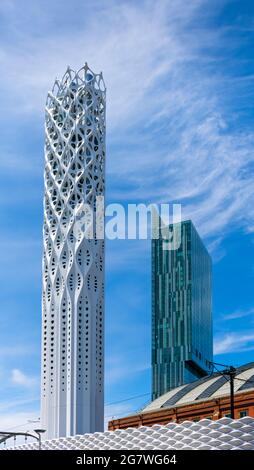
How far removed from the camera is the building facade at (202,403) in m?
107

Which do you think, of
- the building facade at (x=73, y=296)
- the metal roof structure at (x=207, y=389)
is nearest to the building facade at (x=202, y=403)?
the metal roof structure at (x=207, y=389)

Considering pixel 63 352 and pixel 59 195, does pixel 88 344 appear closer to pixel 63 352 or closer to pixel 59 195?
pixel 63 352

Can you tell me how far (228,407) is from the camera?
110m

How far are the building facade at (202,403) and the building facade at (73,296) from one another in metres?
48.2

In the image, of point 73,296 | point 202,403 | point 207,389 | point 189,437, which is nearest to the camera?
point 189,437

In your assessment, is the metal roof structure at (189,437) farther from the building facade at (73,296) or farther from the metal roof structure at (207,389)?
the building facade at (73,296)

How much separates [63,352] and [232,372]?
9559cm

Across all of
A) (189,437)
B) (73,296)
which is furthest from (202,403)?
(73,296)

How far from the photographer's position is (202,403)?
115125 millimetres

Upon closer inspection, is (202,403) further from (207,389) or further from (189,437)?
(189,437)

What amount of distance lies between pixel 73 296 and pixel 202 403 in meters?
73.2

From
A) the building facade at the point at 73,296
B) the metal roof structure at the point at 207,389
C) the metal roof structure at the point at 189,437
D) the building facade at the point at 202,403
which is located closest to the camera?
the metal roof structure at the point at 189,437

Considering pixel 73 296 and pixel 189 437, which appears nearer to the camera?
pixel 189 437
